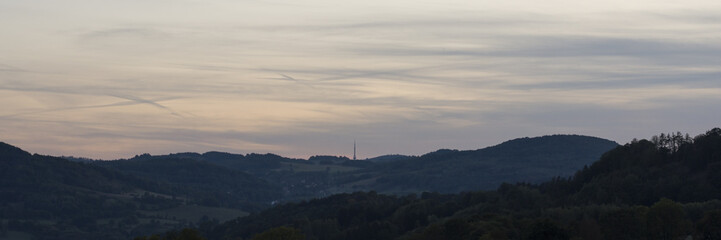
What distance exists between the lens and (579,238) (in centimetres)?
19450

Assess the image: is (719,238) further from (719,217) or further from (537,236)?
(537,236)

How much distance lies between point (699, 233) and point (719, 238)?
844 centimetres

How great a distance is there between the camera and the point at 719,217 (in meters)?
196

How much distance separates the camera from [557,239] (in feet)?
626

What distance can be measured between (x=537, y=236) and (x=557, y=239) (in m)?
3.98

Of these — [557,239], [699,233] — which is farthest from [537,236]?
[699,233]

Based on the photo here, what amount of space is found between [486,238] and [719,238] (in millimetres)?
46227

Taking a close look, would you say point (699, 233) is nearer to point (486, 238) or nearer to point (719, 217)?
point (719, 217)

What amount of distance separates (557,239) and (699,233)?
106 feet

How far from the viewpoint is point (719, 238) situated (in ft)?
624

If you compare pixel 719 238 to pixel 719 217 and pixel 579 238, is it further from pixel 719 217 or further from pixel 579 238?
pixel 579 238

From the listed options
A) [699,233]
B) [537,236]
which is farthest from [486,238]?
[699,233]

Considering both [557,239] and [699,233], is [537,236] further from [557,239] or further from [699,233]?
[699,233]
